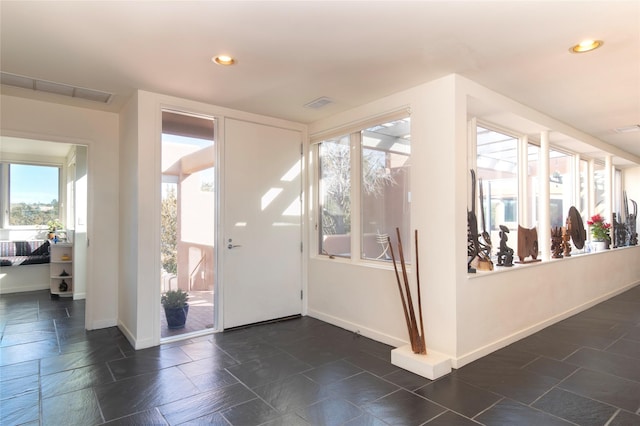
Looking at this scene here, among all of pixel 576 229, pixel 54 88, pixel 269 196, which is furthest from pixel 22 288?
pixel 576 229

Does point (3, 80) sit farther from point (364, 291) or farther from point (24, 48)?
point (364, 291)

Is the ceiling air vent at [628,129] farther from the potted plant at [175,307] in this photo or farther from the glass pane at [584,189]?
the potted plant at [175,307]

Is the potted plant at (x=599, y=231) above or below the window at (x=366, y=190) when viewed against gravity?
below

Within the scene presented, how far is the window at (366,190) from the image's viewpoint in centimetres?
362

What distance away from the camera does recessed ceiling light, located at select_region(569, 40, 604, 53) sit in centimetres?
243

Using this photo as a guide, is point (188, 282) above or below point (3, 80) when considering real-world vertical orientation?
below

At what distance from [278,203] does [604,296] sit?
16.2 ft

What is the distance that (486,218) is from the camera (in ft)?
13.1

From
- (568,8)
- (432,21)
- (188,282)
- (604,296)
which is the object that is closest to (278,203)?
(188,282)

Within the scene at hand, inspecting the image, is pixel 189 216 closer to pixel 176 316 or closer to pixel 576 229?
pixel 176 316

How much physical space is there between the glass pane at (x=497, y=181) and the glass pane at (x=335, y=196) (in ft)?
4.71

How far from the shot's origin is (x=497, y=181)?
4.19 metres

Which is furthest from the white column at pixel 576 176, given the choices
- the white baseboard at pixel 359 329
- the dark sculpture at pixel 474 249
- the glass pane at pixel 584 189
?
the white baseboard at pixel 359 329

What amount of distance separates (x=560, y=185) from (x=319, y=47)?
15.7ft
